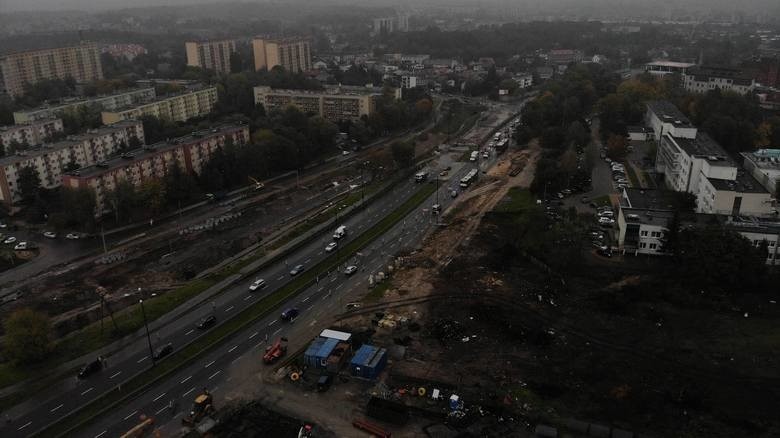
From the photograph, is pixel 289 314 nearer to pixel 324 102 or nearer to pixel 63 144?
pixel 63 144

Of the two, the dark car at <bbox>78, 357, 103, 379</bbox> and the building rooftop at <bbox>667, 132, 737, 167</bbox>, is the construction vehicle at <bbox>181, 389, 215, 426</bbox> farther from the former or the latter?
the building rooftop at <bbox>667, 132, 737, 167</bbox>

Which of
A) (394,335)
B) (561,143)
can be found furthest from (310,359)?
(561,143)

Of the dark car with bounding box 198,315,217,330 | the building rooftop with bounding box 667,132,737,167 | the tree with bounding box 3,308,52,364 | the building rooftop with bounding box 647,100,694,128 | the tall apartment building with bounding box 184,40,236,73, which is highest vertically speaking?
the tall apartment building with bounding box 184,40,236,73

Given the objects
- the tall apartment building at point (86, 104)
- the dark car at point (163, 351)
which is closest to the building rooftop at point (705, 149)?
the dark car at point (163, 351)

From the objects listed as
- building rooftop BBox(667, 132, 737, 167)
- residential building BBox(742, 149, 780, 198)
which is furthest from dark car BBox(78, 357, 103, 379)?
residential building BBox(742, 149, 780, 198)

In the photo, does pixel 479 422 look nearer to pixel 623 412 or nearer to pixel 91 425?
pixel 623 412

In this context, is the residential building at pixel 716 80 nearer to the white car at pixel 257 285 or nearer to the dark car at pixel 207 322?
the white car at pixel 257 285
